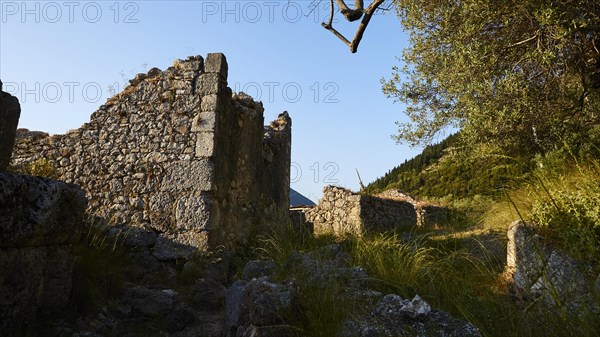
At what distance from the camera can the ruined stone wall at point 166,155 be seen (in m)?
8.10

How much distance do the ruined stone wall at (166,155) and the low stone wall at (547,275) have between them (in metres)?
4.55

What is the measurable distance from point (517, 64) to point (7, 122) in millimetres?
7225

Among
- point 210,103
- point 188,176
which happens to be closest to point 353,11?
point 210,103

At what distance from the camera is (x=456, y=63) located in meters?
7.86

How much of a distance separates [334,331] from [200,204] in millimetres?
4731

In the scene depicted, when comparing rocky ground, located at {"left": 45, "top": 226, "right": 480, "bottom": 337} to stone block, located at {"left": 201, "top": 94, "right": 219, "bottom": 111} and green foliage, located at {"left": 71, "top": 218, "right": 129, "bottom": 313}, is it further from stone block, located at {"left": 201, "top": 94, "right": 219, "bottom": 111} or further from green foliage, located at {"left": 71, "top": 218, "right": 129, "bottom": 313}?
stone block, located at {"left": 201, "top": 94, "right": 219, "bottom": 111}

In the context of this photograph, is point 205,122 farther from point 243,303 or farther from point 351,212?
point 351,212

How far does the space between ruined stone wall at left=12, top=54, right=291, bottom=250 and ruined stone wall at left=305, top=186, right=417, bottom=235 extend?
7.25 meters

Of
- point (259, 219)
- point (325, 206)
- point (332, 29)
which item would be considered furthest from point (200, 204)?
point (325, 206)

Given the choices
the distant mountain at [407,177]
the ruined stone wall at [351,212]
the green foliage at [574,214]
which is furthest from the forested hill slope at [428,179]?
the green foliage at [574,214]

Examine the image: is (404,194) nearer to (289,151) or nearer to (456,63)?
(289,151)

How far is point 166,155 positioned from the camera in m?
8.34

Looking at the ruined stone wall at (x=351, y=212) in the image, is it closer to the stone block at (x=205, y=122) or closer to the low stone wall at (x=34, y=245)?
the stone block at (x=205, y=122)

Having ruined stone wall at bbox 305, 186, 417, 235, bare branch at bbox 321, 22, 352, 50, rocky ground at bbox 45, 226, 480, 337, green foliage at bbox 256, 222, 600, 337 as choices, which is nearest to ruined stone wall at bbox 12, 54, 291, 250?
rocky ground at bbox 45, 226, 480, 337
